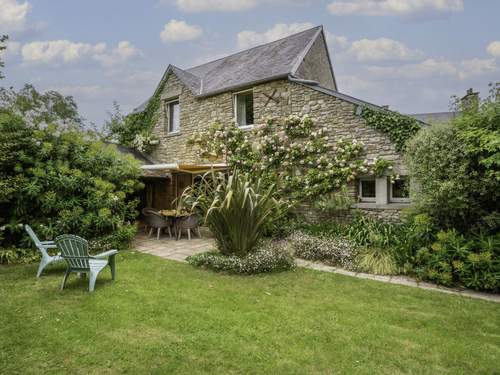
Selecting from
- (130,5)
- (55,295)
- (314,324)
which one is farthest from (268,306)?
(130,5)

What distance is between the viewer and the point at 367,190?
10.1 metres

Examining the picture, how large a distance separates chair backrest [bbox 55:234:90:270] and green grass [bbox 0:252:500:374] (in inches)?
19.7

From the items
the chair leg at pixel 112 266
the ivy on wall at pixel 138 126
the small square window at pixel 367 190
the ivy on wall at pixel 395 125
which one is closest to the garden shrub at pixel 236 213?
the chair leg at pixel 112 266

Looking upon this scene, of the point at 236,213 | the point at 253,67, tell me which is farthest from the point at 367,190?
the point at 253,67

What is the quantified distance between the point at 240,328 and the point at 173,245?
6167 mm

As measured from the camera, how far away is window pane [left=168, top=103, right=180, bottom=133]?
15.6 metres

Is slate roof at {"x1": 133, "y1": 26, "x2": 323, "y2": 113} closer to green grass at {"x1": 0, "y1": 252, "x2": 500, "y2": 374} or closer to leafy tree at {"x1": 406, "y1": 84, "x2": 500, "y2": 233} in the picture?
leafy tree at {"x1": 406, "y1": 84, "x2": 500, "y2": 233}

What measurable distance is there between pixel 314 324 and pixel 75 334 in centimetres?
321

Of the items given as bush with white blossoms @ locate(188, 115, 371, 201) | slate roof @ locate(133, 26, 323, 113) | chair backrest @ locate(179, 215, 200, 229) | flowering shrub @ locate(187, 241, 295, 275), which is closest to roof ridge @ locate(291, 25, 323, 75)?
slate roof @ locate(133, 26, 323, 113)

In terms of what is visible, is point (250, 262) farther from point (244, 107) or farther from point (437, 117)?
point (437, 117)

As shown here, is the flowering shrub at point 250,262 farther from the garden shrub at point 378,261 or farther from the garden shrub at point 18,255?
the garden shrub at point 18,255

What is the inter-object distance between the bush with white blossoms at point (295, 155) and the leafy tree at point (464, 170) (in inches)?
133

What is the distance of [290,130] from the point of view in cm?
1112

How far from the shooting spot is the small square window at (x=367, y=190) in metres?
10.0
